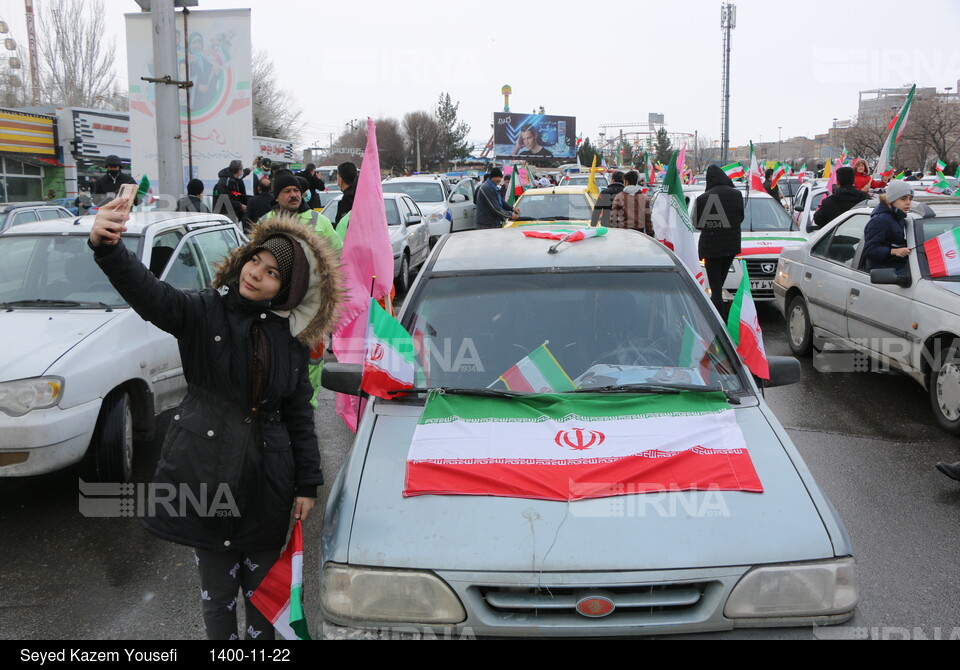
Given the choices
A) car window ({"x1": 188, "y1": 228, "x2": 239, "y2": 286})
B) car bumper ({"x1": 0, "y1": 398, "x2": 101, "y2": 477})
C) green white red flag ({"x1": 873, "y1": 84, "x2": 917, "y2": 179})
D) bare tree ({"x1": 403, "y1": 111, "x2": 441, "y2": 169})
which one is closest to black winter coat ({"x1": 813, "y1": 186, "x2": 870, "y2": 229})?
green white red flag ({"x1": 873, "y1": 84, "x2": 917, "y2": 179})

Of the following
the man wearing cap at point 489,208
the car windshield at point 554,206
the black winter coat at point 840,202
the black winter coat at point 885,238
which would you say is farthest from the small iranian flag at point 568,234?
the man wearing cap at point 489,208

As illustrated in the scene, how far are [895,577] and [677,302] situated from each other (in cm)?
173

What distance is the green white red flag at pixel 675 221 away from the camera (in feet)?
23.2

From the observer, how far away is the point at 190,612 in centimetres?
373

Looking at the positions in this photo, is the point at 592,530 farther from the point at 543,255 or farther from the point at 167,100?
the point at 167,100

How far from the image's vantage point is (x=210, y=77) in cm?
852

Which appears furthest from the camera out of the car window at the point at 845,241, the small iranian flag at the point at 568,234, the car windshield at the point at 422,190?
the car windshield at the point at 422,190

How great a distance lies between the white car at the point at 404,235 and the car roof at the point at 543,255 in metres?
7.81

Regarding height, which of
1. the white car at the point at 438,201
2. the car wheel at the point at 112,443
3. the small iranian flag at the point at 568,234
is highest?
the white car at the point at 438,201

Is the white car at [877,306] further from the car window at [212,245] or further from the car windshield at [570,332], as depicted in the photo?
the car window at [212,245]

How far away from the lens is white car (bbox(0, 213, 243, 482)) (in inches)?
179
